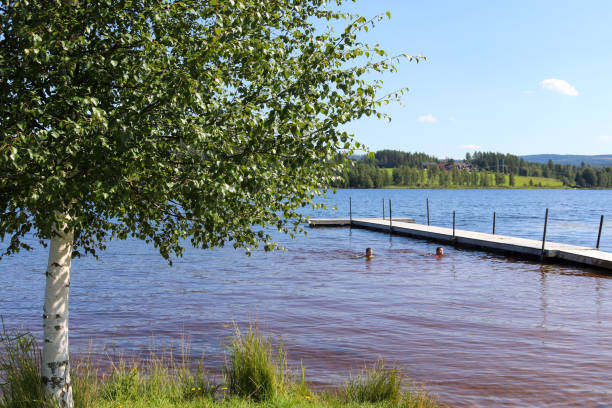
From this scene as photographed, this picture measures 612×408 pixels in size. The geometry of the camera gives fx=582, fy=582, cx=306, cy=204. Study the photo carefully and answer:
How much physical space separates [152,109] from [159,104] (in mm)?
95

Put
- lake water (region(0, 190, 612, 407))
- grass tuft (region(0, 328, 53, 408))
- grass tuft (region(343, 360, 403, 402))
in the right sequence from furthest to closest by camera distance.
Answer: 1. lake water (region(0, 190, 612, 407))
2. grass tuft (region(343, 360, 403, 402))
3. grass tuft (region(0, 328, 53, 408))

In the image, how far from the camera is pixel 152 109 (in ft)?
19.2

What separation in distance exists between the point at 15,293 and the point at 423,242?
27.0 meters

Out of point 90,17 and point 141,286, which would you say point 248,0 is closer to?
point 90,17

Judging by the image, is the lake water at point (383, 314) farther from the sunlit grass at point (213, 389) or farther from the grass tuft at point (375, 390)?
the sunlit grass at point (213, 389)

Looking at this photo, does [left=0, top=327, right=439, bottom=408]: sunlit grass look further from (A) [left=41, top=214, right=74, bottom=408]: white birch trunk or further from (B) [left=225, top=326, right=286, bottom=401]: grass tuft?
(A) [left=41, top=214, right=74, bottom=408]: white birch trunk

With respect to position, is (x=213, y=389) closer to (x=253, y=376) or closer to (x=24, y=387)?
(x=253, y=376)

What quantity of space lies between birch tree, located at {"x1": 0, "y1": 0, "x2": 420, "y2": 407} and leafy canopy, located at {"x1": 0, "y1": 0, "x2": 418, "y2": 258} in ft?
0.06

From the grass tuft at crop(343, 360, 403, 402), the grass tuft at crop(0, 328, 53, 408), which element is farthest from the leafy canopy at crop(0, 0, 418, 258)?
the grass tuft at crop(343, 360, 403, 402)

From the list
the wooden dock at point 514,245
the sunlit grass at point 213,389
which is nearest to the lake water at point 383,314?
the wooden dock at point 514,245

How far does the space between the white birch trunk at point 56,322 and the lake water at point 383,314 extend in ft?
17.0

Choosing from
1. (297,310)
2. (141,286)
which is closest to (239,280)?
(141,286)

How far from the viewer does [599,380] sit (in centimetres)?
1097

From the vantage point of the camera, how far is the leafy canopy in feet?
18.2
